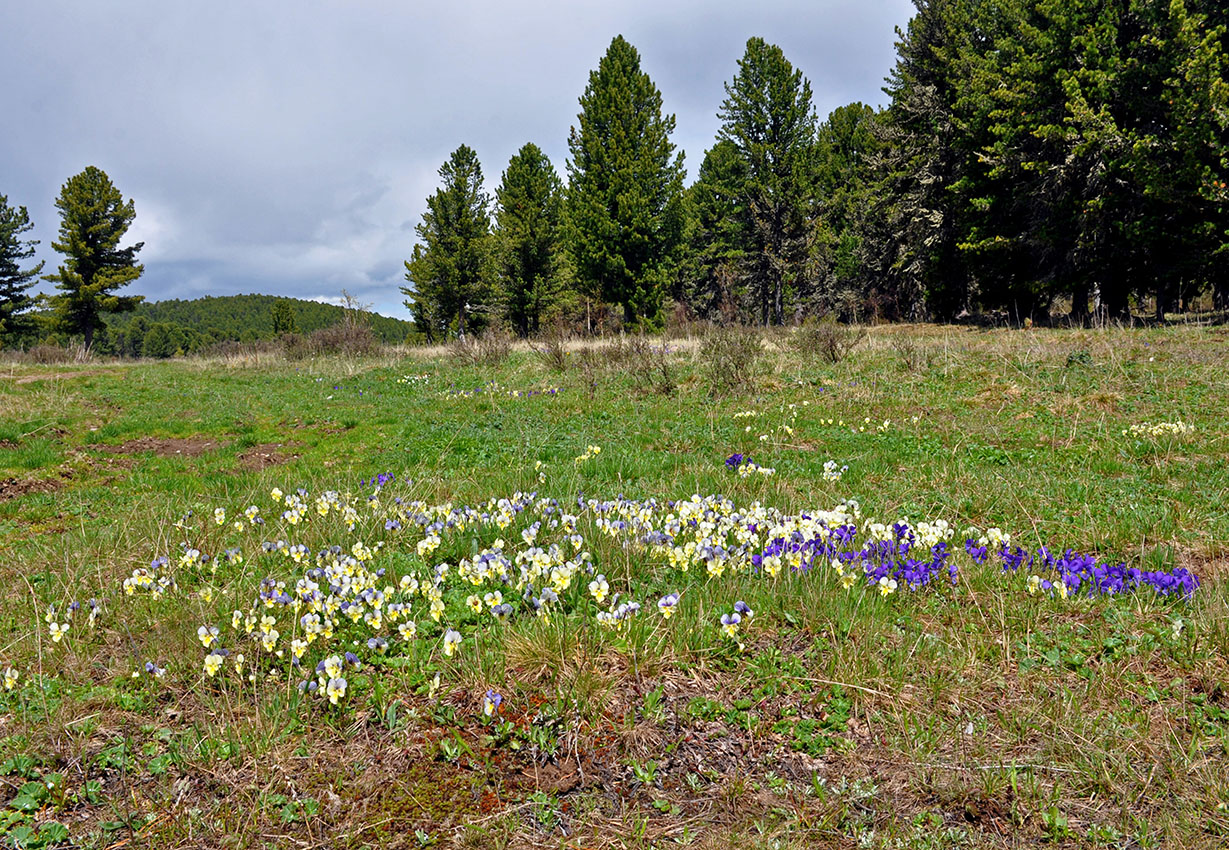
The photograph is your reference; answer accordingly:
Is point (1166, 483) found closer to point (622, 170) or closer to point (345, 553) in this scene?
point (345, 553)

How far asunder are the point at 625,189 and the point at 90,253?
3627 centimetres

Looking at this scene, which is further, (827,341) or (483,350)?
(483,350)

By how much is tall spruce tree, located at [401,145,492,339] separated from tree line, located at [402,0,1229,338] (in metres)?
0.12

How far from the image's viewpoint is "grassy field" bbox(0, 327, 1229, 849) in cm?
195

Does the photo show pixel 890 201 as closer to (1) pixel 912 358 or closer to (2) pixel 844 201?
(2) pixel 844 201

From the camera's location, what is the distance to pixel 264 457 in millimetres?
7859

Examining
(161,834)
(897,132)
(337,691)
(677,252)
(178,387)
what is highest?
(897,132)

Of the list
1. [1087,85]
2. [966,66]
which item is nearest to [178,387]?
[1087,85]

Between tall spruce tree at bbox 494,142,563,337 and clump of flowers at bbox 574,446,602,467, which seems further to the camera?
tall spruce tree at bbox 494,142,563,337

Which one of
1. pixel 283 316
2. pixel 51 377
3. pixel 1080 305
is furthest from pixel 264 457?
pixel 283 316

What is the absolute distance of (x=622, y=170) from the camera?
25.9 m

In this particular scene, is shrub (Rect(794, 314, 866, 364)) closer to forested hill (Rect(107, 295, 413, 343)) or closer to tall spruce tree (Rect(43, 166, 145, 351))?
tall spruce tree (Rect(43, 166, 145, 351))

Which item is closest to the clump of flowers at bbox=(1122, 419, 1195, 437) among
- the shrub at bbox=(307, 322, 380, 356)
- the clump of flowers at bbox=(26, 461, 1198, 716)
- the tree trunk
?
the clump of flowers at bbox=(26, 461, 1198, 716)

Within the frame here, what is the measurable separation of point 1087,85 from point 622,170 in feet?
53.3
